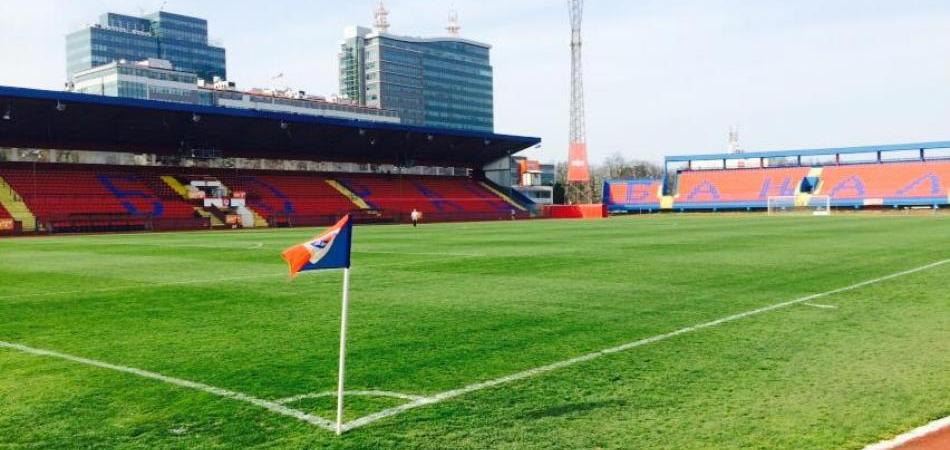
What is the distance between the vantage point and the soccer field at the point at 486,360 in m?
5.00

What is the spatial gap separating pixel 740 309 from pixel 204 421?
752 cm

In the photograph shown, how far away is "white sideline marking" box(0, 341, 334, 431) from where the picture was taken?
17.3 feet

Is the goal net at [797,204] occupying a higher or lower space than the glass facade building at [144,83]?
lower

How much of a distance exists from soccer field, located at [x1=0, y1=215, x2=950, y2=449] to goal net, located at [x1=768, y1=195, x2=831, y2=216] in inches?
2614

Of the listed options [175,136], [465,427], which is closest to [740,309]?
[465,427]

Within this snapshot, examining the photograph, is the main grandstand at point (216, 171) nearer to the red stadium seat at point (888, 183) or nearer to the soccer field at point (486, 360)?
the red stadium seat at point (888, 183)

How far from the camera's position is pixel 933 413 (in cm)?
525

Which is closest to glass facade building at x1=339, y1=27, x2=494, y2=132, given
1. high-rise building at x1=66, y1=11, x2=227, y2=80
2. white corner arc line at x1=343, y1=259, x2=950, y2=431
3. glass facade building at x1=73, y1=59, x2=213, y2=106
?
high-rise building at x1=66, y1=11, x2=227, y2=80

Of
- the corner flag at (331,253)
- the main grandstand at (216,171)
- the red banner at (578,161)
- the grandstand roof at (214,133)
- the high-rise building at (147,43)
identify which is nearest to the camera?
the corner flag at (331,253)

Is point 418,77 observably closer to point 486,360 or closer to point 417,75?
point 417,75

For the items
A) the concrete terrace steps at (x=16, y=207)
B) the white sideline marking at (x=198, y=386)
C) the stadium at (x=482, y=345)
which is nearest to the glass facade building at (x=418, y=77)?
the concrete terrace steps at (x=16, y=207)

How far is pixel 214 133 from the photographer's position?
54438mm

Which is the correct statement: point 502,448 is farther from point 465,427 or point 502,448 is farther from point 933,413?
point 933,413

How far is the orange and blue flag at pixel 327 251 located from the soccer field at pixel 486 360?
45.8 inches
